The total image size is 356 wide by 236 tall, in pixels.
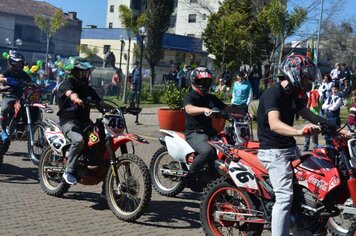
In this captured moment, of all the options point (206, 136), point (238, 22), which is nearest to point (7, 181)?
point (206, 136)

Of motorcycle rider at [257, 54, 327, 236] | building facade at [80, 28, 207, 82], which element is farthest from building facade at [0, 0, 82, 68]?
motorcycle rider at [257, 54, 327, 236]

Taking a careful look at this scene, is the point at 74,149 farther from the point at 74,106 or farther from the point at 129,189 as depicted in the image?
the point at 129,189

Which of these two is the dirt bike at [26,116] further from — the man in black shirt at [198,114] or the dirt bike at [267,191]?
the dirt bike at [267,191]

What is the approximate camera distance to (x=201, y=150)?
6988 millimetres

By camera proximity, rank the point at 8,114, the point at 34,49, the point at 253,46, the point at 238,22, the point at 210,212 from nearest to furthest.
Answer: the point at 210,212 < the point at 8,114 < the point at 238,22 < the point at 253,46 < the point at 34,49

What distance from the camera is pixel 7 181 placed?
838cm

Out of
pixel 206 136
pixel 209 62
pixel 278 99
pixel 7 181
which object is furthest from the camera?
pixel 209 62

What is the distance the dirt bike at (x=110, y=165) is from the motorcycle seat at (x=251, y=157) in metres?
1.20

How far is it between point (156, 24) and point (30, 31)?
1495 inches

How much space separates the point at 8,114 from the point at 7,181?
1.97 m

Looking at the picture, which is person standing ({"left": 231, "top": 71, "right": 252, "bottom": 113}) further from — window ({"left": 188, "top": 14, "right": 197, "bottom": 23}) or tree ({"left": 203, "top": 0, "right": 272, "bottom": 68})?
window ({"left": 188, "top": 14, "right": 197, "bottom": 23})

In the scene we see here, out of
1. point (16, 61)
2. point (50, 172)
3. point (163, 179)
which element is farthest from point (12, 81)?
point (163, 179)

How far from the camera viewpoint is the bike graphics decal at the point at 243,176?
5477mm

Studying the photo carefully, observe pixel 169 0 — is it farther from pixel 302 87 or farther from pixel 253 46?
pixel 302 87
